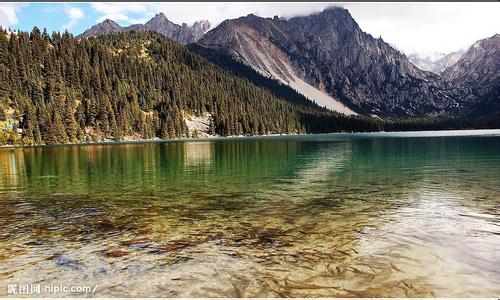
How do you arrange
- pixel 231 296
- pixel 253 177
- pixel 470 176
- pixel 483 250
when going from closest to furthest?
pixel 231 296 → pixel 483 250 → pixel 470 176 → pixel 253 177

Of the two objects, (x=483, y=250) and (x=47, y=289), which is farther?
(x=483, y=250)

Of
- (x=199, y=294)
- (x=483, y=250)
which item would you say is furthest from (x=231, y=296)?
(x=483, y=250)

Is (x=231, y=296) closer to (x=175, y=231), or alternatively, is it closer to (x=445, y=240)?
(x=175, y=231)

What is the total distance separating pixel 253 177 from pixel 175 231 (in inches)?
903

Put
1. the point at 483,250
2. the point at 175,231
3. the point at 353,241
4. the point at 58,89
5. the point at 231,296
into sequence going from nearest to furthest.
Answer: the point at 231,296 < the point at 483,250 < the point at 353,241 < the point at 175,231 < the point at 58,89

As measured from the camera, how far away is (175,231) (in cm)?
1861

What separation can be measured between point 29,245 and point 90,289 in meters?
6.68

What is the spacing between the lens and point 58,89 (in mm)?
194125

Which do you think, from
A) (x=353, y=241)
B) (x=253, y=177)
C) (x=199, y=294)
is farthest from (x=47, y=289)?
(x=253, y=177)

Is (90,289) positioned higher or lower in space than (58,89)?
lower

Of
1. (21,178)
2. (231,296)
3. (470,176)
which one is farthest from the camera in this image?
(21,178)

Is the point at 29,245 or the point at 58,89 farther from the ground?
the point at 58,89

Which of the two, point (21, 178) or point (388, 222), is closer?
point (388, 222)

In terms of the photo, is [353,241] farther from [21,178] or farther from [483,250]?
[21,178]
